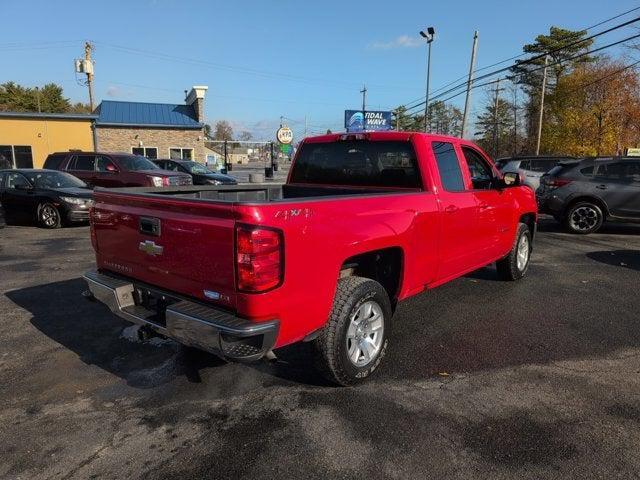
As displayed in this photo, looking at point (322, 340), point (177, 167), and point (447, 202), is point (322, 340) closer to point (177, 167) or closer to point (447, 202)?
point (447, 202)

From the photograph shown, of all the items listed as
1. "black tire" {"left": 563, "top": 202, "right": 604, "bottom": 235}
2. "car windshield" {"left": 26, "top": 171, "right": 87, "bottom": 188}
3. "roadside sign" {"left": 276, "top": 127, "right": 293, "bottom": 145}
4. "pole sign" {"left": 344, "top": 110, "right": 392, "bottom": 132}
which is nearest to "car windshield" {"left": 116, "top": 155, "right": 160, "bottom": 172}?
"car windshield" {"left": 26, "top": 171, "right": 87, "bottom": 188}

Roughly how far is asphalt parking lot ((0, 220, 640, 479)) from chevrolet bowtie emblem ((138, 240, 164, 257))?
1029 millimetres

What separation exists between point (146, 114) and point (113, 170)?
19491 millimetres

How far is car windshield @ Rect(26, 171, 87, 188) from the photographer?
1217 centimetres

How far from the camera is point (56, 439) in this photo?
117 inches

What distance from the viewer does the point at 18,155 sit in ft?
91.9

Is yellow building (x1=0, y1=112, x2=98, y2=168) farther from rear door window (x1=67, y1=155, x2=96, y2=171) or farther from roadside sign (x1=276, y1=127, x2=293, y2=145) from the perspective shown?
rear door window (x1=67, y1=155, x2=96, y2=171)

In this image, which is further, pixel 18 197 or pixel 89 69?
pixel 89 69

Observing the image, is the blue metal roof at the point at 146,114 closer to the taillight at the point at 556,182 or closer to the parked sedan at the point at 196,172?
the parked sedan at the point at 196,172

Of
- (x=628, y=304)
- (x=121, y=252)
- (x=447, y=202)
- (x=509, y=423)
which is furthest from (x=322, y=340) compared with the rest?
(x=628, y=304)

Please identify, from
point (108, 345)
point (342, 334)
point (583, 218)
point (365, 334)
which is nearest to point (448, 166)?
point (365, 334)

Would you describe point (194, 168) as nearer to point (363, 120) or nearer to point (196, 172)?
point (196, 172)

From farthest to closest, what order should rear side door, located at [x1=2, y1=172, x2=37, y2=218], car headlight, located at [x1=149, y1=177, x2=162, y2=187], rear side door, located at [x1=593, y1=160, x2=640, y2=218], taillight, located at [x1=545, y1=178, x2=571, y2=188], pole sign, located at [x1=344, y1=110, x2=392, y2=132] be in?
pole sign, located at [x1=344, y1=110, x2=392, y2=132] → car headlight, located at [x1=149, y1=177, x2=162, y2=187] → rear side door, located at [x1=2, y1=172, x2=37, y2=218] → taillight, located at [x1=545, y1=178, x2=571, y2=188] → rear side door, located at [x1=593, y1=160, x2=640, y2=218]

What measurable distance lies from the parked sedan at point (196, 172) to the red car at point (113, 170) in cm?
503
